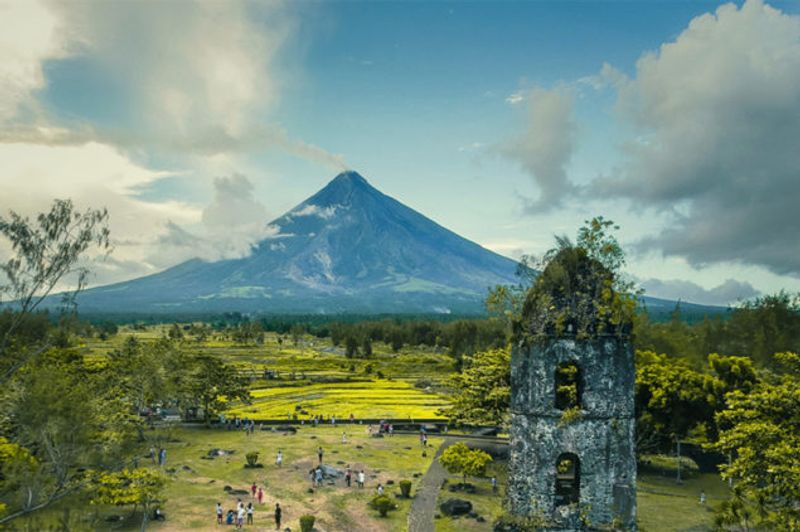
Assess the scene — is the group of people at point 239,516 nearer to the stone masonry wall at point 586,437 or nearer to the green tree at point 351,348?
the stone masonry wall at point 586,437

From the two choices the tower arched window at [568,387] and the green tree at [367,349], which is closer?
the tower arched window at [568,387]

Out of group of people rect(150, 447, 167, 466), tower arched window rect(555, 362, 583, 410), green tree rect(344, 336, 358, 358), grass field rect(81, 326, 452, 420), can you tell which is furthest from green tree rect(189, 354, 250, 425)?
green tree rect(344, 336, 358, 358)

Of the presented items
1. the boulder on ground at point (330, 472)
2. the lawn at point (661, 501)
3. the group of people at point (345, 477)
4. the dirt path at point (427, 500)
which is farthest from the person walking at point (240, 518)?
the lawn at point (661, 501)

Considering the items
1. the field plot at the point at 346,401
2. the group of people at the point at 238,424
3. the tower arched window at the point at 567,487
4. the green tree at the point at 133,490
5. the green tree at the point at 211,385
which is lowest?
the group of people at the point at 238,424

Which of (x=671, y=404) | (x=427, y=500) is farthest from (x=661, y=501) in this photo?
(x=427, y=500)

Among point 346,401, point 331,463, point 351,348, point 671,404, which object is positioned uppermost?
point 671,404

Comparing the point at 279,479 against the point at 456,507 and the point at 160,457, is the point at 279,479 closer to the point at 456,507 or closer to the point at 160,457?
the point at 160,457

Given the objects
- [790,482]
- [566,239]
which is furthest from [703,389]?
[566,239]
